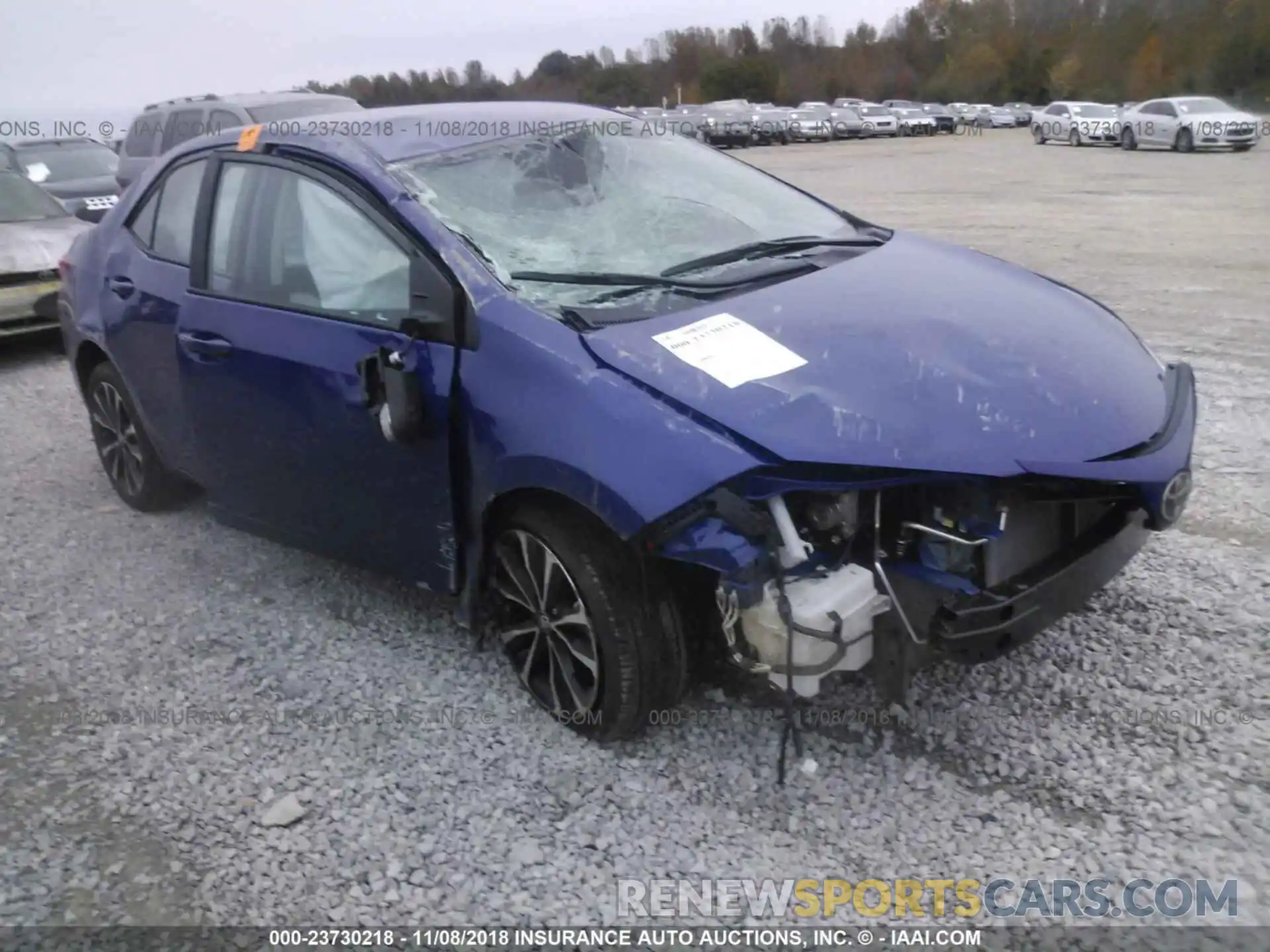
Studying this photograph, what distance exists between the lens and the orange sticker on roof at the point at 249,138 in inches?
154

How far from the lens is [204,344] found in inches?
152

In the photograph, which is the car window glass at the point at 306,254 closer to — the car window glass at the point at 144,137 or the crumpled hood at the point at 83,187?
the car window glass at the point at 144,137

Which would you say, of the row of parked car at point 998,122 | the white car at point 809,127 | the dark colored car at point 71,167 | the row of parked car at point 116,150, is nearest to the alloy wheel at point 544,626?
the row of parked car at point 116,150

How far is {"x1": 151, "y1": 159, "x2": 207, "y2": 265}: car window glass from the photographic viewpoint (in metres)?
4.19

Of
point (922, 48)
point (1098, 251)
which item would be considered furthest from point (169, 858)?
point (922, 48)

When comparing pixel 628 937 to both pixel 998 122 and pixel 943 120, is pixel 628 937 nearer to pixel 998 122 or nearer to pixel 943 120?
pixel 943 120

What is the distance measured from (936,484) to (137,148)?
12002mm

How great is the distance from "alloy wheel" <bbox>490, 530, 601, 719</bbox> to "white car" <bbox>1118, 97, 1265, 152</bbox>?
89.5 ft

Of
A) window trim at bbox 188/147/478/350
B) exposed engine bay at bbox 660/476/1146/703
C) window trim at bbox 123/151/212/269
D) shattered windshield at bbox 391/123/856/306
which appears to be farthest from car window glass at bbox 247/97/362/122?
exposed engine bay at bbox 660/476/1146/703

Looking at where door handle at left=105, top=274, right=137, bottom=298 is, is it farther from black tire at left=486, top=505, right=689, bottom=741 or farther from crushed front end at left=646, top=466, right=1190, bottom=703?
crushed front end at left=646, top=466, right=1190, bottom=703

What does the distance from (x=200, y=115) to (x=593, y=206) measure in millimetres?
9426

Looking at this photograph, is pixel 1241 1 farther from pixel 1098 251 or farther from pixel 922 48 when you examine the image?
pixel 1098 251

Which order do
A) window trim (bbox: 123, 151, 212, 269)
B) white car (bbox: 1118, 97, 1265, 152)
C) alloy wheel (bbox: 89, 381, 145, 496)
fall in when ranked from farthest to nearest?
1. white car (bbox: 1118, 97, 1265, 152)
2. alloy wheel (bbox: 89, 381, 145, 496)
3. window trim (bbox: 123, 151, 212, 269)

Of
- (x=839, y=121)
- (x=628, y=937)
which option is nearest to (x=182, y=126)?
(x=628, y=937)
